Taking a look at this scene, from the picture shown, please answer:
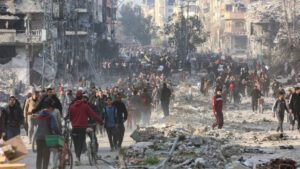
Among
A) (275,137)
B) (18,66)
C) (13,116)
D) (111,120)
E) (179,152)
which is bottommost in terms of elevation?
(18,66)

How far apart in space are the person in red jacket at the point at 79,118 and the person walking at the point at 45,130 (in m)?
2.05

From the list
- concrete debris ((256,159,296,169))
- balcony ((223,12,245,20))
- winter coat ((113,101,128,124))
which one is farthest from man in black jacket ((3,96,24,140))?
balcony ((223,12,245,20))

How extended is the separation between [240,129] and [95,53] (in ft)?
201

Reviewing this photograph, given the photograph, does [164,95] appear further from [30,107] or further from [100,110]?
[30,107]

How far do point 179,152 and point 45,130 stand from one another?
12.0ft

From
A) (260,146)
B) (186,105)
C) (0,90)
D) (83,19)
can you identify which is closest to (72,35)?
(83,19)

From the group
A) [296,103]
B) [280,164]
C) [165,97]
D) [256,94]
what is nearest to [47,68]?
[256,94]

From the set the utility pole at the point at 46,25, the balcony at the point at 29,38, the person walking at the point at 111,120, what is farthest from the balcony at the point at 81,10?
the person walking at the point at 111,120

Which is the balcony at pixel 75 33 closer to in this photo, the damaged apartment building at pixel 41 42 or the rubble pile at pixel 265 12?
the damaged apartment building at pixel 41 42

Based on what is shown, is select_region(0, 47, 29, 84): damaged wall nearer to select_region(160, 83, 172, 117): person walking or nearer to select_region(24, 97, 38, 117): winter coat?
select_region(160, 83, 172, 117): person walking

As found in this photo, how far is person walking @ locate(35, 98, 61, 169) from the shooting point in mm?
13430

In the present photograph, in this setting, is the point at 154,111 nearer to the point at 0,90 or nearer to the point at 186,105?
the point at 186,105

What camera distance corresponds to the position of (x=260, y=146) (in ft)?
60.0

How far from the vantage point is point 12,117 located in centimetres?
1653
